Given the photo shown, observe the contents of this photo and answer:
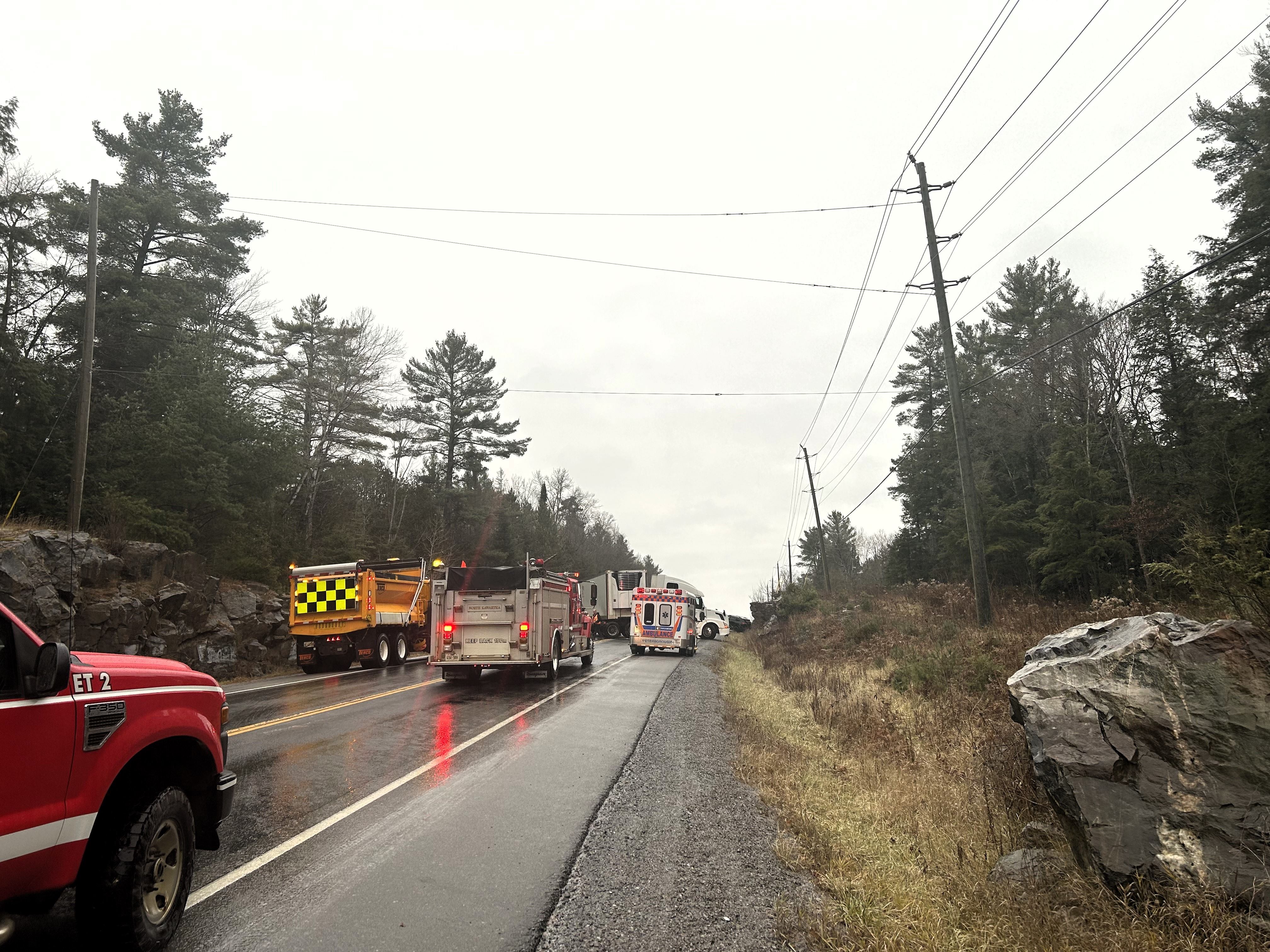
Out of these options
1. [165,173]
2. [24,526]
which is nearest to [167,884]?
[24,526]

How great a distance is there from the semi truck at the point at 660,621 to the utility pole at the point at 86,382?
2028 cm

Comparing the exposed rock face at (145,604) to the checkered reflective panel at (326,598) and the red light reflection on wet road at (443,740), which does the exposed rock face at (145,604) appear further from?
the red light reflection on wet road at (443,740)

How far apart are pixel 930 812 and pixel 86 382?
18.8 metres

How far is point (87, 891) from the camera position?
10.4 feet

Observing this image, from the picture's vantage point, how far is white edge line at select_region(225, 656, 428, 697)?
14.7 meters

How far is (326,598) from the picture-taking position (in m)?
19.6

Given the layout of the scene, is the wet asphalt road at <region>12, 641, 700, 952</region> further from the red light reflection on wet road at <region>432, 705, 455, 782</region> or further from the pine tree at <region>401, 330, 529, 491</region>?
the pine tree at <region>401, 330, 529, 491</region>

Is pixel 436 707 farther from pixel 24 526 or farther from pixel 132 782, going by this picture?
pixel 24 526

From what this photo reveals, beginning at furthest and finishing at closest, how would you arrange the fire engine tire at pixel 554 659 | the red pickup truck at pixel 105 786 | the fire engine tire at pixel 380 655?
the fire engine tire at pixel 380 655
the fire engine tire at pixel 554 659
the red pickup truck at pixel 105 786

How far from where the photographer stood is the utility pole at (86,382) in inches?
603

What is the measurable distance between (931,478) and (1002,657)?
38.5 metres

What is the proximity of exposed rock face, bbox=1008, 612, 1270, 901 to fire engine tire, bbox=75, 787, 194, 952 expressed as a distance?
16.7ft

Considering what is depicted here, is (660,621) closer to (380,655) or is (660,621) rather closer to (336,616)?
(380,655)

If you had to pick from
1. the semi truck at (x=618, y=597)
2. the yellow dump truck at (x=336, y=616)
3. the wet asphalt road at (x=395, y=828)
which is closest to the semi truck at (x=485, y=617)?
the wet asphalt road at (x=395, y=828)
